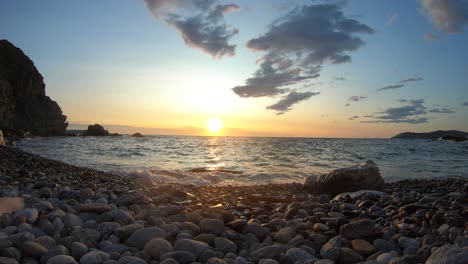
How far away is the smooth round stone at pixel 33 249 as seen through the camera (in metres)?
2.96

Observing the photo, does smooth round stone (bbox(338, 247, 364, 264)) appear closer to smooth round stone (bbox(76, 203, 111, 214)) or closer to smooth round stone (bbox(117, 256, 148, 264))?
smooth round stone (bbox(117, 256, 148, 264))

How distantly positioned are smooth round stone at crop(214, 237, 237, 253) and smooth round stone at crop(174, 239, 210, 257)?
20cm

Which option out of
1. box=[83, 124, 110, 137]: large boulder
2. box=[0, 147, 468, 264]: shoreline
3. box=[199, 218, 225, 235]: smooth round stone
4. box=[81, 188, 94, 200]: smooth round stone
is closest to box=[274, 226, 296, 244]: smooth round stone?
box=[0, 147, 468, 264]: shoreline

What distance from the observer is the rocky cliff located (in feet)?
191

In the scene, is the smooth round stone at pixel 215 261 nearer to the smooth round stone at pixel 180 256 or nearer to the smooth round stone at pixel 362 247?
the smooth round stone at pixel 180 256

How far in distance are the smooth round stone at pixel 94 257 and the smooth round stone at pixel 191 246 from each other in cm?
63

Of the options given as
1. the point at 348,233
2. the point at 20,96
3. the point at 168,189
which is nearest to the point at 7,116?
the point at 20,96

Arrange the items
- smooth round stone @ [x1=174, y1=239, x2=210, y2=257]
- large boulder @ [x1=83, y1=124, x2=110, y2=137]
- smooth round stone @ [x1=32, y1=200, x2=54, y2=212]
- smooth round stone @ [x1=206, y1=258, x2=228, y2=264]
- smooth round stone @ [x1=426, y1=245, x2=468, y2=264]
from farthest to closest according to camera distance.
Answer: large boulder @ [x1=83, y1=124, x2=110, y2=137] < smooth round stone @ [x1=32, y1=200, x2=54, y2=212] < smooth round stone @ [x1=174, y1=239, x2=210, y2=257] < smooth round stone @ [x1=206, y1=258, x2=228, y2=264] < smooth round stone @ [x1=426, y1=245, x2=468, y2=264]

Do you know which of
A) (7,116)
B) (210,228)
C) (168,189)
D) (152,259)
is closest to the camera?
(152,259)

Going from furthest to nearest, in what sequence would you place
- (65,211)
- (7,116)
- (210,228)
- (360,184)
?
(7,116) < (360,184) < (65,211) < (210,228)

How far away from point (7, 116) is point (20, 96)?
440 inches

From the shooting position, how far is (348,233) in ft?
12.6

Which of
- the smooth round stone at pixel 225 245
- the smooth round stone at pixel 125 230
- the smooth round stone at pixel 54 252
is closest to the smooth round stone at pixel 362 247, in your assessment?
the smooth round stone at pixel 225 245

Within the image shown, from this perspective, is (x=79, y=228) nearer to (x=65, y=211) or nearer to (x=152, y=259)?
(x=65, y=211)
